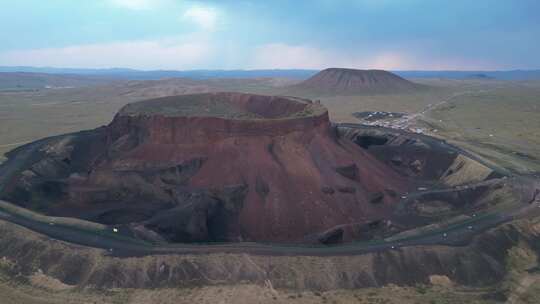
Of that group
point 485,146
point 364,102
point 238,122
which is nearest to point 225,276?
point 238,122

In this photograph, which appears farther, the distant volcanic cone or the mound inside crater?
the distant volcanic cone

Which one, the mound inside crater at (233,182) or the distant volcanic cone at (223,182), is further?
the distant volcanic cone at (223,182)

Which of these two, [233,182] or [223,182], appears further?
[223,182]

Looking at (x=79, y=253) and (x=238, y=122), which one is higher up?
(x=238, y=122)

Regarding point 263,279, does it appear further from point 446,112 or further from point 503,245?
point 446,112
